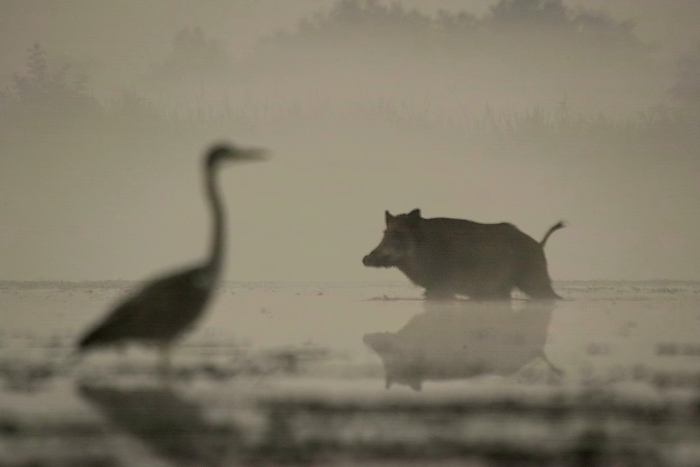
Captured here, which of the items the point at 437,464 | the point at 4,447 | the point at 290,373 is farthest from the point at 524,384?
the point at 4,447

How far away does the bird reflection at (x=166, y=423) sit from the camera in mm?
2432

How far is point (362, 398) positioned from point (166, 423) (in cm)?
88

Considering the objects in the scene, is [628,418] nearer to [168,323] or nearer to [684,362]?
[684,362]

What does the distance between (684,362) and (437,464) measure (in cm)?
267

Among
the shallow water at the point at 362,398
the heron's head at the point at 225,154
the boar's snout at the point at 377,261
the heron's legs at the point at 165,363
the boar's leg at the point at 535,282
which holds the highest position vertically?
the heron's head at the point at 225,154

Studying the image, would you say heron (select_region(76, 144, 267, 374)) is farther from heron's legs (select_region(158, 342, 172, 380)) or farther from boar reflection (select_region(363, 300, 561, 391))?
boar reflection (select_region(363, 300, 561, 391))

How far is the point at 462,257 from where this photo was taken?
1023 cm

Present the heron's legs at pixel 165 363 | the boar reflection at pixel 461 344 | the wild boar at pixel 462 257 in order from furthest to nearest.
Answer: the wild boar at pixel 462 257 → the boar reflection at pixel 461 344 → the heron's legs at pixel 165 363

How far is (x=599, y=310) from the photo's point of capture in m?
8.55

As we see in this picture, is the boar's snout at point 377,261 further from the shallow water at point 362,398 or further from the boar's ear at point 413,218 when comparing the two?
the shallow water at point 362,398

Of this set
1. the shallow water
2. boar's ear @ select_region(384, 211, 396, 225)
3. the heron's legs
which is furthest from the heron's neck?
boar's ear @ select_region(384, 211, 396, 225)

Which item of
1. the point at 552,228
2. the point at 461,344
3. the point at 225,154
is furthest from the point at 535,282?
the point at 225,154

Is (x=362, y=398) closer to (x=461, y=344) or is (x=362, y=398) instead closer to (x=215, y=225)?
(x=215, y=225)

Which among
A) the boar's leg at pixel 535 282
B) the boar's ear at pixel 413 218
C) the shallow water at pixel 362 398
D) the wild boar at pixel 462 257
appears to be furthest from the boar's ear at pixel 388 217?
the shallow water at pixel 362 398
